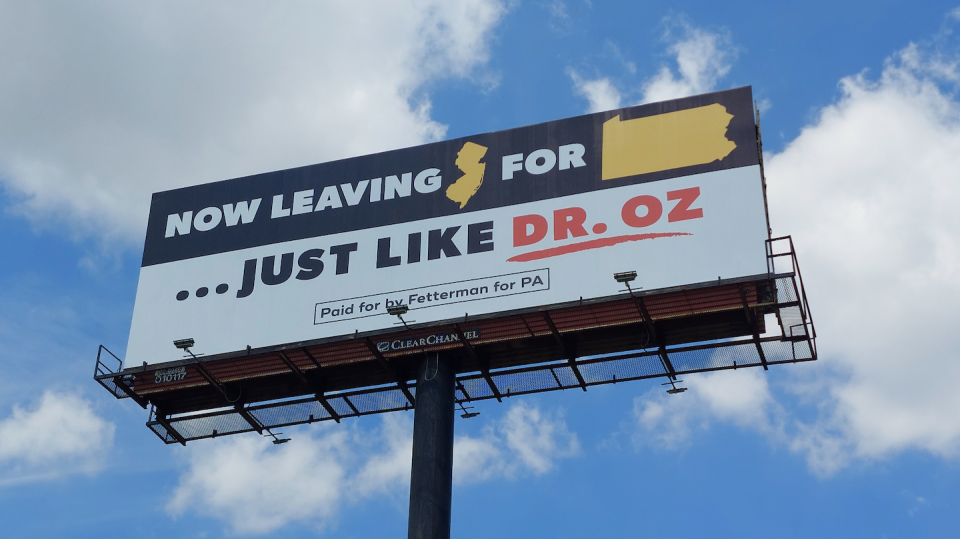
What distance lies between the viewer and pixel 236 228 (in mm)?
36125

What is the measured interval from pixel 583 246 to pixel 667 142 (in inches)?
141

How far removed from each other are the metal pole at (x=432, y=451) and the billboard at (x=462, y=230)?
1487mm

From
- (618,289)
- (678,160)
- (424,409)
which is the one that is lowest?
(424,409)

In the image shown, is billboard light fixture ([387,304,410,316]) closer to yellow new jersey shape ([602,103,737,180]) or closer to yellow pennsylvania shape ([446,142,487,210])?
yellow pennsylvania shape ([446,142,487,210])

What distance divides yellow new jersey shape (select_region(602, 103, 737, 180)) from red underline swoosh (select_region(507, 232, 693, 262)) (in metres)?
1.91

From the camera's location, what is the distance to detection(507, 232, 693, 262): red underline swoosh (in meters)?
31.7

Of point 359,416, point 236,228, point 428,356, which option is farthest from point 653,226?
point 236,228

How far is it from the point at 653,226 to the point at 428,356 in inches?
251

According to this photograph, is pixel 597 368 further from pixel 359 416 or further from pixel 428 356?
pixel 359 416

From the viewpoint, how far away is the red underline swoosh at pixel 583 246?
3172cm

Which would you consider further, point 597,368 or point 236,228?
point 236,228

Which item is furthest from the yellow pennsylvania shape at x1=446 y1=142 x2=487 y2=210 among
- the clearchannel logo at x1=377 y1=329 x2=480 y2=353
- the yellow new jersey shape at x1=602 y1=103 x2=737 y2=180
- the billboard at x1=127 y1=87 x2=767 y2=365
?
the clearchannel logo at x1=377 y1=329 x2=480 y2=353

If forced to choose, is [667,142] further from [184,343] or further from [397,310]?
[184,343]

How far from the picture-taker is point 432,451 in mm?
30906
